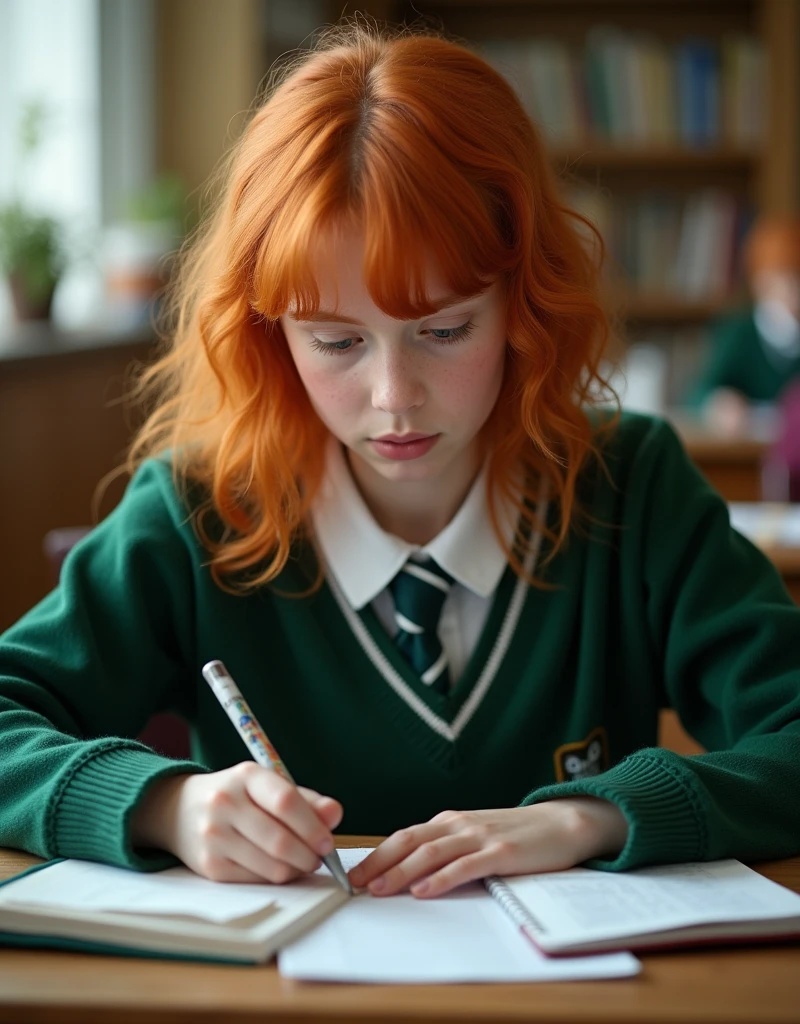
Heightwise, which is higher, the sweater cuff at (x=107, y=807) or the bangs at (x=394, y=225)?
the bangs at (x=394, y=225)

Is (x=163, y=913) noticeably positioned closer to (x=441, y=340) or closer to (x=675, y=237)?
(x=441, y=340)

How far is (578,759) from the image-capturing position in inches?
51.6

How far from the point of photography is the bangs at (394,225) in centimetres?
107

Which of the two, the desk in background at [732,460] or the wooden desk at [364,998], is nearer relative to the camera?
the wooden desk at [364,998]

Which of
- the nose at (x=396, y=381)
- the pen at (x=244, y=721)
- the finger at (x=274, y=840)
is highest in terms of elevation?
the nose at (x=396, y=381)

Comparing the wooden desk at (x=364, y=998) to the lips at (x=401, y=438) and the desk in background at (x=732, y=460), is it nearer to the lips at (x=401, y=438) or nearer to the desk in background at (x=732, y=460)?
the lips at (x=401, y=438)

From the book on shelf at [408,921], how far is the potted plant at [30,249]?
7.54 ft

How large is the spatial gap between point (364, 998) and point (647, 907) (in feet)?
0.71

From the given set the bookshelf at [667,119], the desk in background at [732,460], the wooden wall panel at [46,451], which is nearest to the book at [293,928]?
the wooden wall panel at [46,451]

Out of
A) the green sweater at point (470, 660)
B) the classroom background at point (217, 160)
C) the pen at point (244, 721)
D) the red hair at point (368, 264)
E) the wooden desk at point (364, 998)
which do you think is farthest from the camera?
the classroom background at point (217, 160)

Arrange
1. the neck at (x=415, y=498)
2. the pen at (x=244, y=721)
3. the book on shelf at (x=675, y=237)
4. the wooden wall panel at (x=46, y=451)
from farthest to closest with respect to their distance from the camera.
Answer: the book on shelf at (x=675, y=237) → the wooden wall panel at (x=46, y=451) → the neck at (x=415, y=498) → the pen at (x=244, y=721)

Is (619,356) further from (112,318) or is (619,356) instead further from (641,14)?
(641,14)

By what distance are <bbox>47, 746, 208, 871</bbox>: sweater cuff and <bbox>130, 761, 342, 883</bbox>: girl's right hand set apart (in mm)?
19

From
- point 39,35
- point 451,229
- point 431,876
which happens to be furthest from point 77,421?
point 431,876
